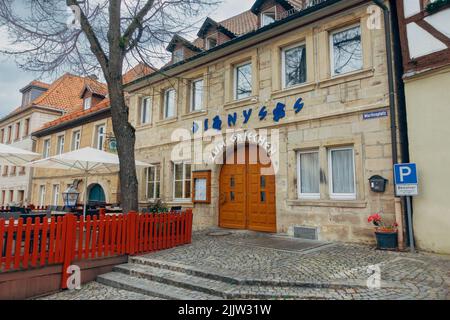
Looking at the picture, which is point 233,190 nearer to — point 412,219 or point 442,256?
point 412,219

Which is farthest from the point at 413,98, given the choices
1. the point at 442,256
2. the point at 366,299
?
the point at 366,299

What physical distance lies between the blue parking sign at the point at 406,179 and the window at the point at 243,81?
17.7 ft

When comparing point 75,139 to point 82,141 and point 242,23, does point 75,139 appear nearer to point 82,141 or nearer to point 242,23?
point 82,141

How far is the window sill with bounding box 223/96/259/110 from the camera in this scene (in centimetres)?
1016

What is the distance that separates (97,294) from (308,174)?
6.02 m

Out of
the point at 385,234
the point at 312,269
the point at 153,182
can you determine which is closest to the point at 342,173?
the point at 385,234

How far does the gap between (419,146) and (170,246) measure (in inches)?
244

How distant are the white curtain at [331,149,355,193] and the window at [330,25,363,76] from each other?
2.22 metres

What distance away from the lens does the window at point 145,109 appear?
14.4 m

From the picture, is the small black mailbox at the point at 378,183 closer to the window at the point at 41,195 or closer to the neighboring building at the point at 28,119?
the window at the point at 41,195

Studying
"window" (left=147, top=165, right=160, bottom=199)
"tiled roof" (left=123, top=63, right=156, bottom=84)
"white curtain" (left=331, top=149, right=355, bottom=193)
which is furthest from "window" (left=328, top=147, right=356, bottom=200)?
"window" (left=147, top=165, right=160, bottom=199)

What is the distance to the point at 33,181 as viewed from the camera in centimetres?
2189

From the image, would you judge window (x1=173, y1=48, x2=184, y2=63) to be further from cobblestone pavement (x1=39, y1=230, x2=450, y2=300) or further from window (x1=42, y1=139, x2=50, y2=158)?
window (x1=42, y1=139, x2=50, y2=158)

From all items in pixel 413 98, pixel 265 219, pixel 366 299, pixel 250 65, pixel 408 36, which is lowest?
pixel 366 299
